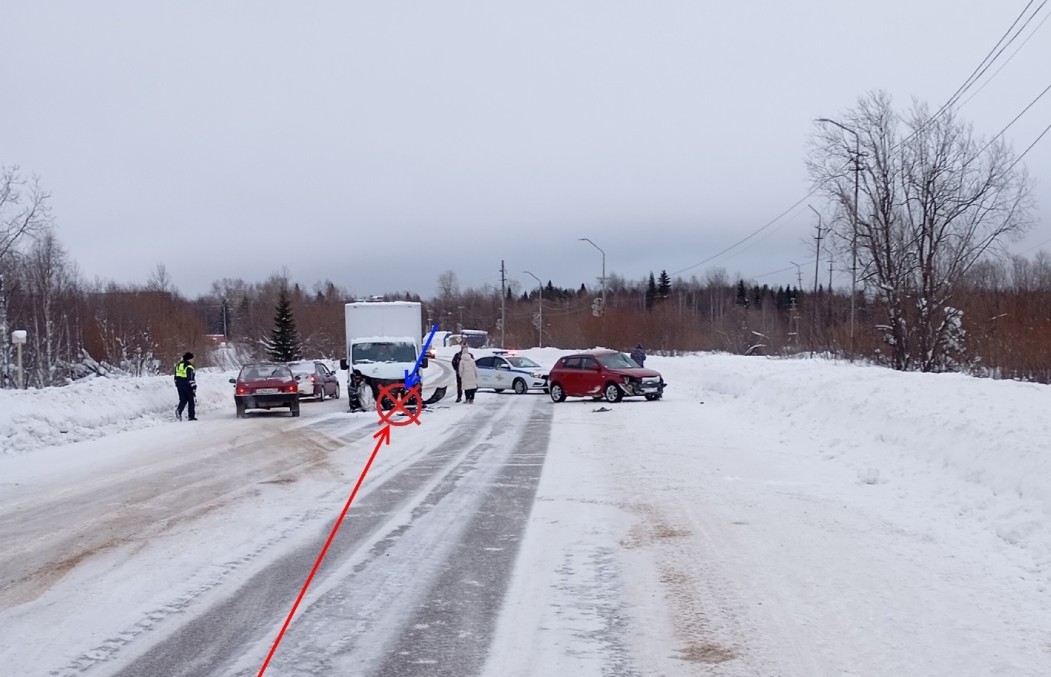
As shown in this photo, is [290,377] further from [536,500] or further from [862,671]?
[862,671]

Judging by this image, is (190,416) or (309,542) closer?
(309,542)

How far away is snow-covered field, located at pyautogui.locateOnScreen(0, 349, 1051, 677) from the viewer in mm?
5902

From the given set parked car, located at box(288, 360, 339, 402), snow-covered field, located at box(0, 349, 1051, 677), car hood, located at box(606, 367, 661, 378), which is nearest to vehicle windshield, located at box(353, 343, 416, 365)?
car hood, located at box(606, 367, 661, 378)

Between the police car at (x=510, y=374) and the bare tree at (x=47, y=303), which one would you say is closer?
the police car at (x=510, y=374)

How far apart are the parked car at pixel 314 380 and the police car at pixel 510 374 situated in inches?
241

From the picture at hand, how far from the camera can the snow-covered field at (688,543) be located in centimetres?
590

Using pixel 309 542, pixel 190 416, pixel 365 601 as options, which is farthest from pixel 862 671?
pixel 190 416

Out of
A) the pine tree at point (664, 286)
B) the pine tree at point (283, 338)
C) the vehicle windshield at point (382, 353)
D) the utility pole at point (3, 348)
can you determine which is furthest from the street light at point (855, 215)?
the pine tree at point (664, 286)

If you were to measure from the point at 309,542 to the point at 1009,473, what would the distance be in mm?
7594

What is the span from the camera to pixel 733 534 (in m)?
9.34

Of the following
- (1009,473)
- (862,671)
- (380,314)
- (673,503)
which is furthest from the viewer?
(380,314)

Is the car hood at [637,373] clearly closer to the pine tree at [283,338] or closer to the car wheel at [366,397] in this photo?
the car wheel at [366,397]

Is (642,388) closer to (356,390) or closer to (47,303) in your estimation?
(356,390)

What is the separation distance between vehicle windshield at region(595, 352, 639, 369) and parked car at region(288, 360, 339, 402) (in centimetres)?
1243
